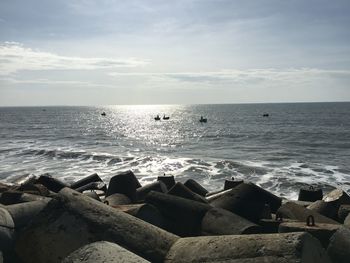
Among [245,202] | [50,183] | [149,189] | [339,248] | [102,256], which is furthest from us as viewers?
[50,183]

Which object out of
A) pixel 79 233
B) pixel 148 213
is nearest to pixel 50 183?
pixel 148 213

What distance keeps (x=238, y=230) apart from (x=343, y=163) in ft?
84.4

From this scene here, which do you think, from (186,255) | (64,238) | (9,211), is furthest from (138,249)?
(9,211)

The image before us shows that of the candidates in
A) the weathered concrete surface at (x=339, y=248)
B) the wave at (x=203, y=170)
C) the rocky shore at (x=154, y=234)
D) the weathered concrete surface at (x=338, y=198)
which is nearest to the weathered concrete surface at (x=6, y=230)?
the rocky shore at (x=154, y=234)

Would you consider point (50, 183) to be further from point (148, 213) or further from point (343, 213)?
point (343, 213)

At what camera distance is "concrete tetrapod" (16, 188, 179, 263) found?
4.98m

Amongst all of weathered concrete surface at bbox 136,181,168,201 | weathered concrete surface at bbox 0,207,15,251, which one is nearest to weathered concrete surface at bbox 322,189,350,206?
weathered concrete surface at bbox 136,181,168,201

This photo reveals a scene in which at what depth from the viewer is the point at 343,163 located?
29.8 metres

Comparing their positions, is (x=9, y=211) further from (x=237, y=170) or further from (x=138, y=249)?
(x=237, y=170)

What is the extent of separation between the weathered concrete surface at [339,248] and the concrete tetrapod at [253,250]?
98 centimetres

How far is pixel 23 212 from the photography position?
667 centimetres

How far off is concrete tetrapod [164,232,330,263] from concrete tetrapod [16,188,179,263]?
0.36m

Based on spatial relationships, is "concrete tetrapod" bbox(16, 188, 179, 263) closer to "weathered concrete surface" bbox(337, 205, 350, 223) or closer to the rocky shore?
the rocky shore

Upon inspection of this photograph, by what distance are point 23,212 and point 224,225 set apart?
10.6ft
